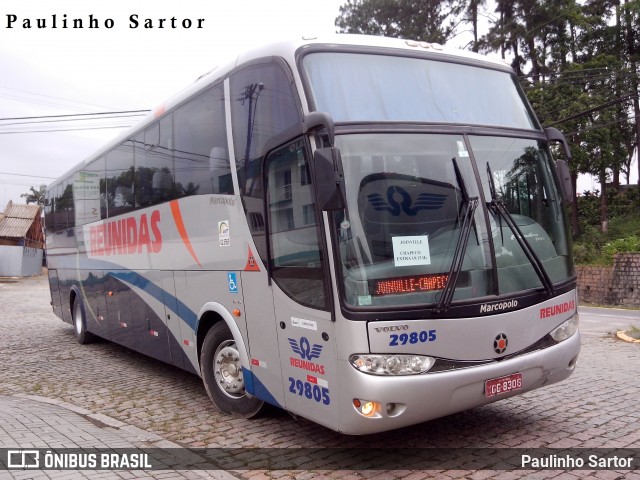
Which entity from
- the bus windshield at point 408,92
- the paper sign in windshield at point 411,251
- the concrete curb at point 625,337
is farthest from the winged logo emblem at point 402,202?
the concrete curb at point 625,337

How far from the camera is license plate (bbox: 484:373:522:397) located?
4934 millimetres

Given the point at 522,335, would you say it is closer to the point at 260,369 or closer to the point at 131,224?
the point at 260,369

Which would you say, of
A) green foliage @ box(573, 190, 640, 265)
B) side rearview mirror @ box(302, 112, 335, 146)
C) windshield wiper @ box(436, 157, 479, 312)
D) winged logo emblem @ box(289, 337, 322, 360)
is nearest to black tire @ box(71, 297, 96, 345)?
winged logo emblem @ box(289, 337, 322, 360)

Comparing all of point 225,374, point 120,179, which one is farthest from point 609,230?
point 225,374

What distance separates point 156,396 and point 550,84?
28.9m

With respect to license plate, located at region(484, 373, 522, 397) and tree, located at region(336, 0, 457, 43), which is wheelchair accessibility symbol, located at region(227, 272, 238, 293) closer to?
license plate, located at region(484, 373, 522, 397)

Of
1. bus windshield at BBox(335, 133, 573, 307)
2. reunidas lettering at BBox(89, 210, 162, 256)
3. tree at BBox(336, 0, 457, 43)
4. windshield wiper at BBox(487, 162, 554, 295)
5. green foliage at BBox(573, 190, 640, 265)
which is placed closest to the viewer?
bus windshield at BBox(335, 133, 573, 307)

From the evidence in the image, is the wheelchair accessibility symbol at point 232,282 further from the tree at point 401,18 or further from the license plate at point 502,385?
the tree at point 401,18

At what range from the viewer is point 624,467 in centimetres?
475

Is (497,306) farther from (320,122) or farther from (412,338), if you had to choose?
(320,122)

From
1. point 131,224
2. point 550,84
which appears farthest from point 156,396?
point 550,84

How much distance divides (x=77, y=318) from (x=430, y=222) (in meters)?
10.00

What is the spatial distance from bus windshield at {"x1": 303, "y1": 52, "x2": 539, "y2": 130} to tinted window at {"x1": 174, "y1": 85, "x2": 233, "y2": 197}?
165cm

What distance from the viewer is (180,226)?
7430 mm
